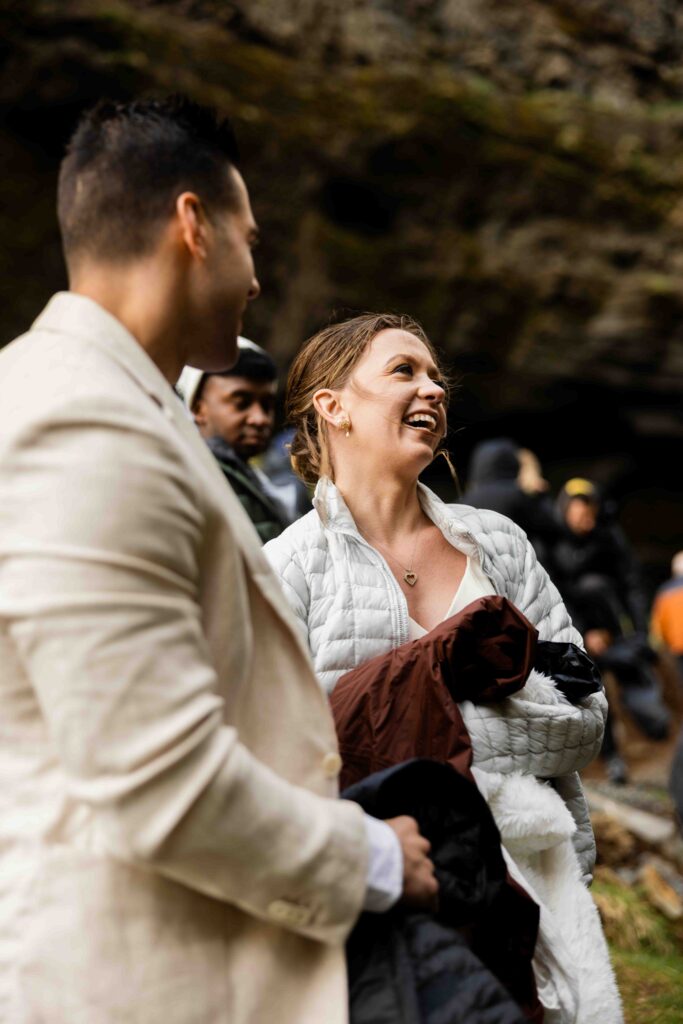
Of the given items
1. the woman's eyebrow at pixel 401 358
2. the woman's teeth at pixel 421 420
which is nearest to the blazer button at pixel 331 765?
the woman's teeth at pixel 421 420

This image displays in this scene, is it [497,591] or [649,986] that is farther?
[649,986]

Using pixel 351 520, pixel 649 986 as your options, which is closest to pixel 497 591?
pixel 351 520

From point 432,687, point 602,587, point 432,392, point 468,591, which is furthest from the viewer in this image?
point 602,587

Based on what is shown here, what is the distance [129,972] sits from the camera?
4.15ft

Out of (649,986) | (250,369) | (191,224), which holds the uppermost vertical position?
(191,224)

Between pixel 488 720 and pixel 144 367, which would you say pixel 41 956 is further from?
pixel 488 720

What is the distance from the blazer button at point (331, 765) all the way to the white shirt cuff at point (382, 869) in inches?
3.1

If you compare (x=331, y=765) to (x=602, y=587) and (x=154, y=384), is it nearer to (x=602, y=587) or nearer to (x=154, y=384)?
(x=154, y=384)

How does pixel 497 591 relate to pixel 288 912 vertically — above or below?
below

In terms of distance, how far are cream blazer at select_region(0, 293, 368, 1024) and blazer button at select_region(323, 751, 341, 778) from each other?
0.15 feet

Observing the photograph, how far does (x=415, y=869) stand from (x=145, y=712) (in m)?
0.49

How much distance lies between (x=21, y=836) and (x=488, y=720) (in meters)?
1.03

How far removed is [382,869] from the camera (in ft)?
4.53

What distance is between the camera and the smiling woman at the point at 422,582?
2.01 meters
